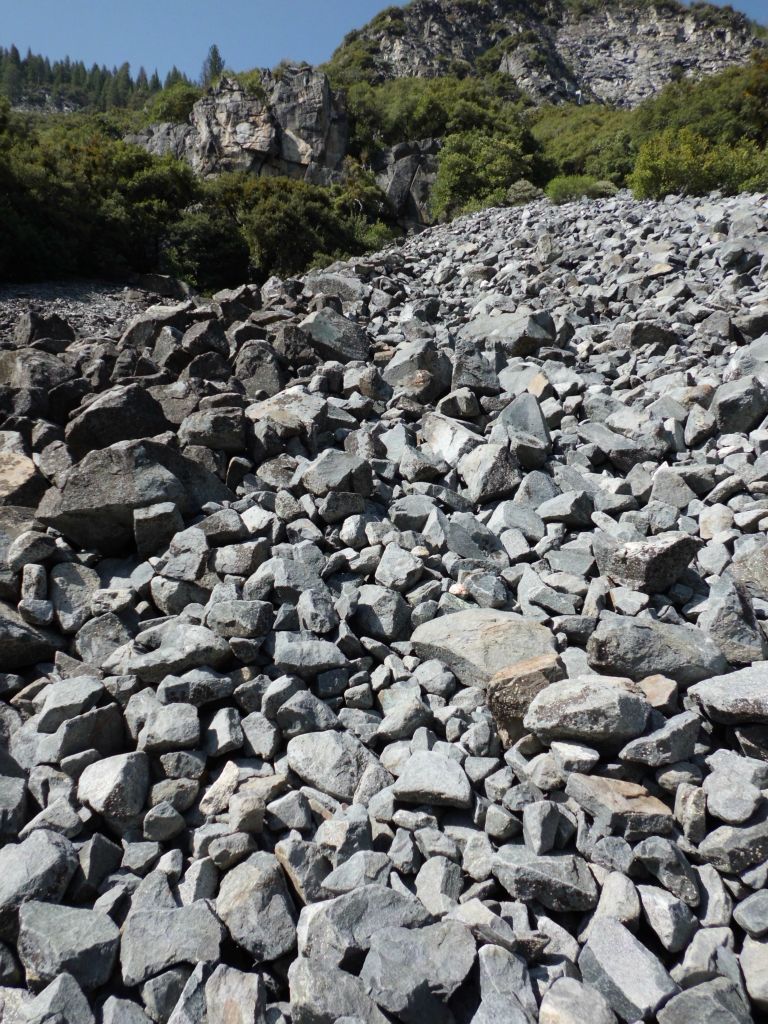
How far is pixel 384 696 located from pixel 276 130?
112 ft

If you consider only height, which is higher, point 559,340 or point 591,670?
point 559,340

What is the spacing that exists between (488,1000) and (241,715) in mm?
1752

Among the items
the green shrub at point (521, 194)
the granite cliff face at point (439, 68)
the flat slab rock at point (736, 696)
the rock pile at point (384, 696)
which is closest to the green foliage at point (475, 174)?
the green shrub at point (521, 194)

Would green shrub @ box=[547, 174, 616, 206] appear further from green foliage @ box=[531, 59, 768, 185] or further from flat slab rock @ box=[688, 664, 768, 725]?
flat slab rock @ box=[688, 664, 768, 725]

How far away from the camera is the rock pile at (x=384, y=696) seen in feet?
7.34

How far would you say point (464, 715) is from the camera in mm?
3258

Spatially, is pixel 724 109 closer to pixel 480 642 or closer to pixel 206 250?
pixel 206 250

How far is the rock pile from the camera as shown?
224 cm

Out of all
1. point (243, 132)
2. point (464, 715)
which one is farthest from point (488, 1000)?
point (243, 132)

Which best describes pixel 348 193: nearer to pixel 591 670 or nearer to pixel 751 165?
pixel 751 165

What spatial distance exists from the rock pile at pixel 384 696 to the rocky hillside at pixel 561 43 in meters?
51.1

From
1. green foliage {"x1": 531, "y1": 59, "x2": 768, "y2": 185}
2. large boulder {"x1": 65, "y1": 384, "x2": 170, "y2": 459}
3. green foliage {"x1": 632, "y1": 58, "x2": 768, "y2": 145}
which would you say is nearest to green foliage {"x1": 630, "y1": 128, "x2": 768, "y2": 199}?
green foliage {"x1": 531, "y1": 59, "x2": 768, "y2": 185}

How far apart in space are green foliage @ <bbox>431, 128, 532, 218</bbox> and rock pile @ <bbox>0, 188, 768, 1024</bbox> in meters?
21.3

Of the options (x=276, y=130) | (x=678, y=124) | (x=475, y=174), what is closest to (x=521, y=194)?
(x=475, y=174)
